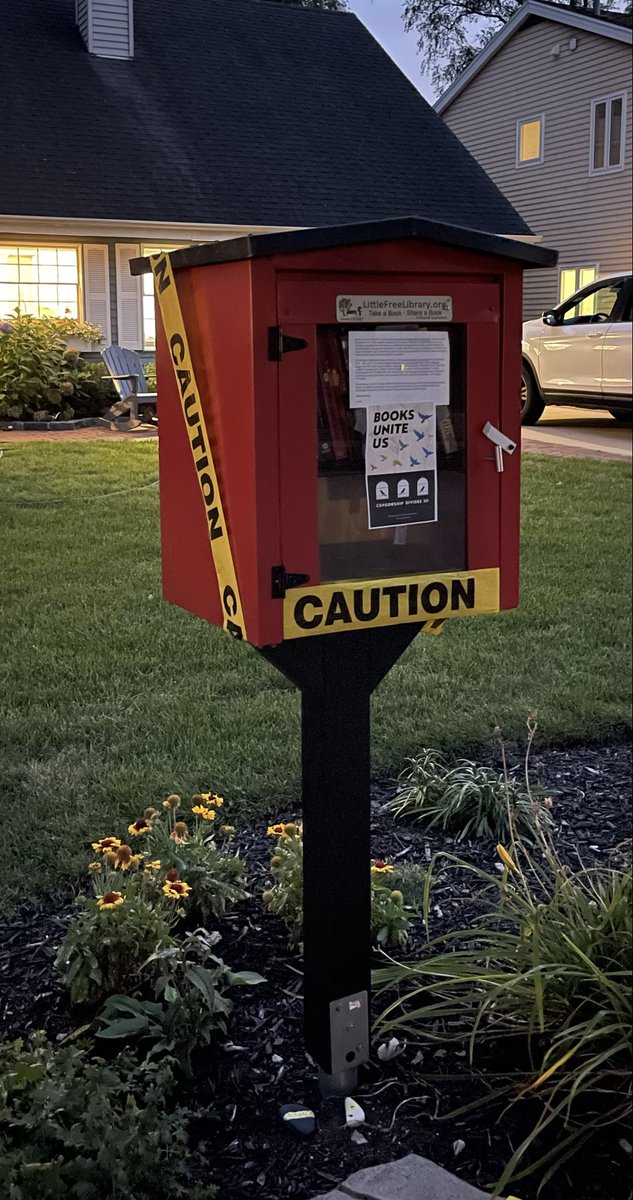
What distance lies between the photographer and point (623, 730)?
13.2 feet

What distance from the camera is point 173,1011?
2242mm

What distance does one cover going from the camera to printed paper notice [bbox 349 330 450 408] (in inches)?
79.4

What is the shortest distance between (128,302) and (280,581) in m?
0.88

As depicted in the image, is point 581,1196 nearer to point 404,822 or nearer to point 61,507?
point 404,822

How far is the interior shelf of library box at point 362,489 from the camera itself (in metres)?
2.02

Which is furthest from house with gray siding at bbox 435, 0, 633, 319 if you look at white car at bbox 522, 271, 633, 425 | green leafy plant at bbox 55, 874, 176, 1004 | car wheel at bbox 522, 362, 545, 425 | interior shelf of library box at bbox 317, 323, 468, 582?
green leafy plant at bbox 55, 874, 176, 1004

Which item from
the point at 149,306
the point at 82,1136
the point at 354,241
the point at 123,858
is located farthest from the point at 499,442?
the point at 82,1136

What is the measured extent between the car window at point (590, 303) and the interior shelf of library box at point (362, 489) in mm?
1294

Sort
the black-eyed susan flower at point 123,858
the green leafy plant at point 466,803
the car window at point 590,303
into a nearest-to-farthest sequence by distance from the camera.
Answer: the black-eyed susan flower at point 123,858
the green leafy plant at point 466,803
the car window at point 590,303

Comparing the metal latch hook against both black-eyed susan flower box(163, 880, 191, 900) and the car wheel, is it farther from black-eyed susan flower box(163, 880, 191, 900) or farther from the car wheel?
the car wheel

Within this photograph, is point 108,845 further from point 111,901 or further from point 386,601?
point 386,601

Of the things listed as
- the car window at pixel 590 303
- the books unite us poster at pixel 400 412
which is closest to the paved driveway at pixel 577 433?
the car window at pixel 590 303

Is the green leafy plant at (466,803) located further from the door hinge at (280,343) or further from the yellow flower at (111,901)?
the door hinge at (280,343)

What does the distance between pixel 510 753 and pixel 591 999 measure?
1670 millimetres
